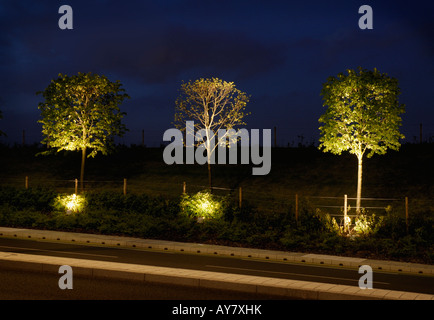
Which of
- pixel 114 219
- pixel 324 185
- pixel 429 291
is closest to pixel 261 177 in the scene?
pixel 324 185

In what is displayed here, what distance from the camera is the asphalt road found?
38.2 ft

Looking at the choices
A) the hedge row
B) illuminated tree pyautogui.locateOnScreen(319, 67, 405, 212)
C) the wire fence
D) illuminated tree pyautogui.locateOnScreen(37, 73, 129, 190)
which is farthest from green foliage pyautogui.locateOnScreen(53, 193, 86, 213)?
illuminated tree pyautogui.locateOnScreen(319, 67, 405, 212)

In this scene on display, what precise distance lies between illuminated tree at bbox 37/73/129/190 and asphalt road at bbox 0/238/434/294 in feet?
39.2

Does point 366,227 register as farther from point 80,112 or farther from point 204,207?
point 80,112

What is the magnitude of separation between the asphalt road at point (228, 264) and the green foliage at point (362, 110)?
725 cm

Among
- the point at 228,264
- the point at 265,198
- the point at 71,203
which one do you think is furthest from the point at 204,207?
the point at 265,198

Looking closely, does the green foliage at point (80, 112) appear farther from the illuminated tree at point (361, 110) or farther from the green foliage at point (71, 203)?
the illuminated tree at point (361, 110)

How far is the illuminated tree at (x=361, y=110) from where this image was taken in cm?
1936

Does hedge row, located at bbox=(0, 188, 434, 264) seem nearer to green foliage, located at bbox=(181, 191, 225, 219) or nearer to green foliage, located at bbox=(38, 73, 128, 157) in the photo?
green foliage, located at bbox=(181, 191, 225, 219)

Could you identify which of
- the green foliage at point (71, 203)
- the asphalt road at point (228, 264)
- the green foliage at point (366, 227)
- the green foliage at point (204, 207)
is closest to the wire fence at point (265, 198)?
the green foliage at point (366, 227)
